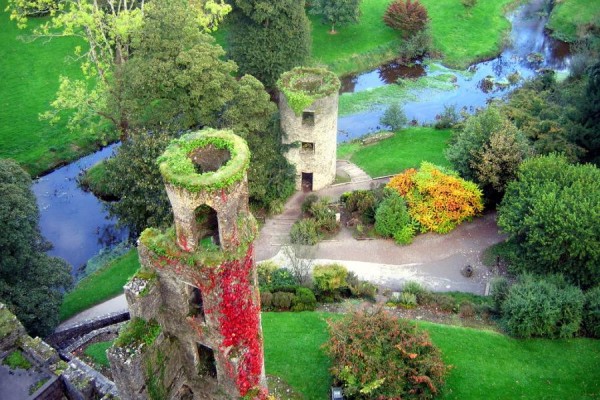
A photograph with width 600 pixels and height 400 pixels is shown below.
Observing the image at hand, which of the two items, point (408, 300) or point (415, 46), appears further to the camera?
point (415, 46)

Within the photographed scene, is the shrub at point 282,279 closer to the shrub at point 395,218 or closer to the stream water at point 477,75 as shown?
the shrub at point 395,218

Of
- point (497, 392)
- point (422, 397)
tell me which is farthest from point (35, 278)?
point (497, 392)

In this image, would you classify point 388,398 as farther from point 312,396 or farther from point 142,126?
point 142,126

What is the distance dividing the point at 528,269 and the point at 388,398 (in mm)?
11800

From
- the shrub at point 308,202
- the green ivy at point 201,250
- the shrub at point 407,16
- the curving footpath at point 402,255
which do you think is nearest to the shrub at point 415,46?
the shrub at point 407,16

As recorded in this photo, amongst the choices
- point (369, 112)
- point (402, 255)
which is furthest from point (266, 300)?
point (369, 112)

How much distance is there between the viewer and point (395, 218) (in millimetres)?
33500

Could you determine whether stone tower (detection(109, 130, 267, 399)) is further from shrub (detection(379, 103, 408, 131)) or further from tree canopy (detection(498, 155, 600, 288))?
shrub (detection(379, 103, 408, 131))

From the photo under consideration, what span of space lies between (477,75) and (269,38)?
74.8 ft

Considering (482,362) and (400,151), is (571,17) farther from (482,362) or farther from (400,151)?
(482,362)

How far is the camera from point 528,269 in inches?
1184

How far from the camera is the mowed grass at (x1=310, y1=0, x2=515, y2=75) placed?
56219 mm

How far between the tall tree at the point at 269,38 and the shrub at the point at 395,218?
16.4 m

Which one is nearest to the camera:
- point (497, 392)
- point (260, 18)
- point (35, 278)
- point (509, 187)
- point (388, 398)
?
point (388, 398)
